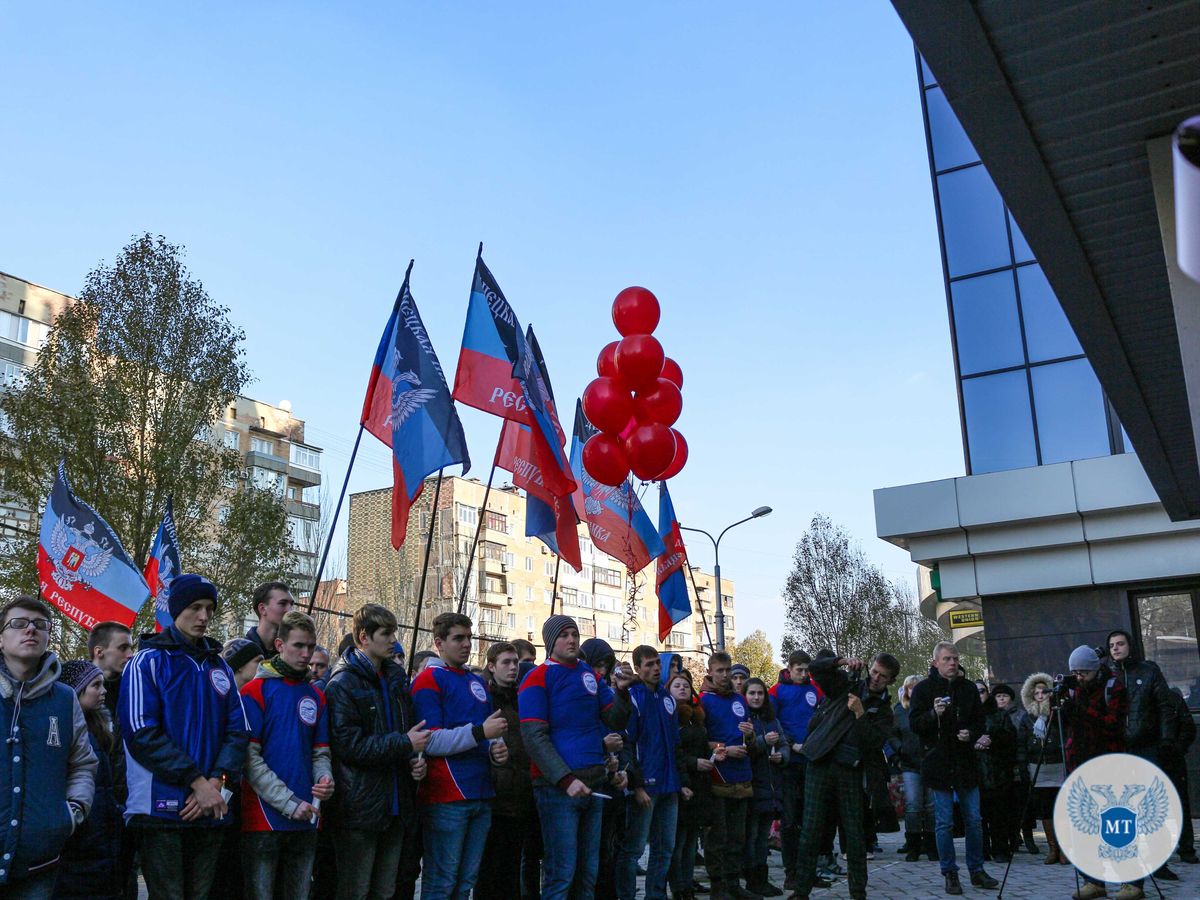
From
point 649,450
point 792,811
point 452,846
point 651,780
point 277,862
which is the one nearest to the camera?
point 277,862

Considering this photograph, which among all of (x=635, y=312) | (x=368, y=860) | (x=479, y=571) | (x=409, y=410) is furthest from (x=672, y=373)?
(x=479, y=571)

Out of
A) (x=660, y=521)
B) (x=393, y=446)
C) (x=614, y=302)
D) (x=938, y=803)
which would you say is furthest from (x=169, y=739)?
(x=660, y=521)

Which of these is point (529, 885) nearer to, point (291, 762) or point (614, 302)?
point (291, 762)

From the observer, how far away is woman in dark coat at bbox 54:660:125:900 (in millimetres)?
5129

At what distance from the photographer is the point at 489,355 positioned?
11.0 m

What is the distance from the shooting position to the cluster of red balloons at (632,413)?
1227 centimetres

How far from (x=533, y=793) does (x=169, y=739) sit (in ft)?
10.4

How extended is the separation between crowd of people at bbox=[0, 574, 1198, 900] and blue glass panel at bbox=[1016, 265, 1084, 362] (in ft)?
30.8

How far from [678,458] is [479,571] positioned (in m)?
66.3

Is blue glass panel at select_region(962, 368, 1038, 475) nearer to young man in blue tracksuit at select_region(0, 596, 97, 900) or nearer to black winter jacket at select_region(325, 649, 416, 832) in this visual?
black winter jacket at select_region(325, 649, 416, 832)

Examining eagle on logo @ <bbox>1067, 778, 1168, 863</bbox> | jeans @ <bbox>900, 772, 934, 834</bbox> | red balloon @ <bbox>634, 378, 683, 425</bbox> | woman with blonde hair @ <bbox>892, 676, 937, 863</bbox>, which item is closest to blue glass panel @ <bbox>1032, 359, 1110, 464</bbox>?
woman with blonde hair @ <bbox>892, 676, 937, 863</bbox>

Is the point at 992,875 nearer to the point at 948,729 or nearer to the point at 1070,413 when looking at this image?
the point at 948,729

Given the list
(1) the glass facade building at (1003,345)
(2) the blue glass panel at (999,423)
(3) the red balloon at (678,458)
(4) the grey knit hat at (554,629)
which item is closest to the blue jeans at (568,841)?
(4) the grey knit hat at (554,629)

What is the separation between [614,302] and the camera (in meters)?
13.1
